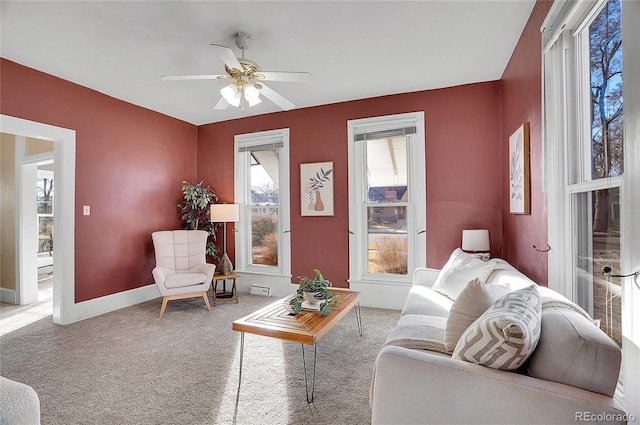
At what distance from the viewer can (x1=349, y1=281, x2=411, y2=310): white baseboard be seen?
379cm

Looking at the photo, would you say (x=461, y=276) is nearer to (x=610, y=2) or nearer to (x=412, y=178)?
(x=412, y=178)

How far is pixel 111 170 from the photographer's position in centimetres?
387

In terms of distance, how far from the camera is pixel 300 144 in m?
4.33

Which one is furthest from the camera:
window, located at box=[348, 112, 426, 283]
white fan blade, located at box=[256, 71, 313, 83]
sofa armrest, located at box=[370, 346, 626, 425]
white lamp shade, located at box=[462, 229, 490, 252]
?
window, located at box=[348, 112, 426, 283]

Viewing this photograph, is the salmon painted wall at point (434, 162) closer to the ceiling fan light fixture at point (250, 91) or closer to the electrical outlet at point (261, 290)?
the electrical outlet at point (261, 290)

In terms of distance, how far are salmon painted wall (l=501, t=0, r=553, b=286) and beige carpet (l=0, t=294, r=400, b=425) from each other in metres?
1.43

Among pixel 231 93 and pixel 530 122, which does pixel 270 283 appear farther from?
pixel 530 122

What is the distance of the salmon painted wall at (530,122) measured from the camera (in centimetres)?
212

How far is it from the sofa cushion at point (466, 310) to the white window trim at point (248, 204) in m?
3.10

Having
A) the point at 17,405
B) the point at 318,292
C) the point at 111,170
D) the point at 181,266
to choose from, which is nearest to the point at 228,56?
the point at 318,292

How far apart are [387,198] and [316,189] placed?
3.17 ft

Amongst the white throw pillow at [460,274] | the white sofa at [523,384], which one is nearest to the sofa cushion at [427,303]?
the white throw pillow at [460,274]

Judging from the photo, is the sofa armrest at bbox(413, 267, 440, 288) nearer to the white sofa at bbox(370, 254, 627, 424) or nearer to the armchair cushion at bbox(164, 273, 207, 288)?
the white sofa at bbox(370, 254, 627, 424)

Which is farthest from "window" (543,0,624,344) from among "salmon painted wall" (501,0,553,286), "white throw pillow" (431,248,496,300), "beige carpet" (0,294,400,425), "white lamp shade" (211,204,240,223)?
"white lamp shade" (211,204,240,223)
